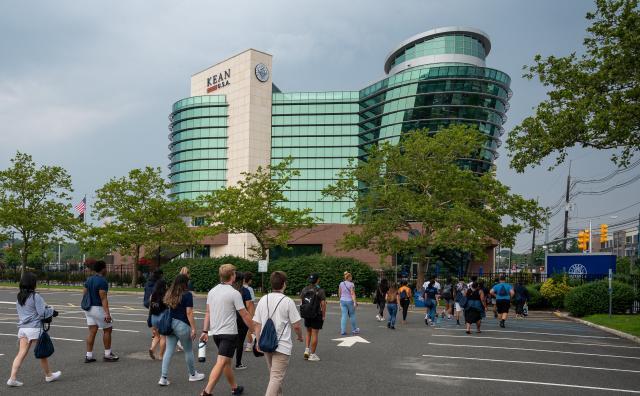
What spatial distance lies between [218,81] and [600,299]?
3323 inches

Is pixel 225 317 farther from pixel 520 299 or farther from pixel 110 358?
pixel 520 299

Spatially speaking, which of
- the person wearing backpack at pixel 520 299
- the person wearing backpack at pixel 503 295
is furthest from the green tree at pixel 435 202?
the person wearing backpack at pixel 503 295

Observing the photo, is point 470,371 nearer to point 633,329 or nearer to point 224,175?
point 633,329

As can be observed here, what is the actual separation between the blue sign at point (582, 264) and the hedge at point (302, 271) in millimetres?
10544

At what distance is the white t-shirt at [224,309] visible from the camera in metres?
7.07

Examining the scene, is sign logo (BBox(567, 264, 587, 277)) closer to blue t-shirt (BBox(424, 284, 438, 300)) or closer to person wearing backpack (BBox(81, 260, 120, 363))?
blue t-shirt (BBox(424, 284, 438, 300))

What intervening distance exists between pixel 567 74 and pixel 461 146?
18.4 meters

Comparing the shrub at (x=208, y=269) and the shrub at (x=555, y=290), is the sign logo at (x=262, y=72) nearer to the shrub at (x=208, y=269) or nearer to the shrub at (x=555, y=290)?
the shrub at (x=208, y=269)

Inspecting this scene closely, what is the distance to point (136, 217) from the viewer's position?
144 ft

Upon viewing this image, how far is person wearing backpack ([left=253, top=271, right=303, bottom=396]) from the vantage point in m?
6.25

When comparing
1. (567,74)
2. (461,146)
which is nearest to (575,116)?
(567,74)

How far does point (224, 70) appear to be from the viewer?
315ft

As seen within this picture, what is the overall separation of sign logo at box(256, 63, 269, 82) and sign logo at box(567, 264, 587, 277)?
72666 mm

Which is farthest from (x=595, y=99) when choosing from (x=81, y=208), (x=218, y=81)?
(x=218, y=81)
